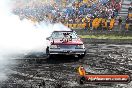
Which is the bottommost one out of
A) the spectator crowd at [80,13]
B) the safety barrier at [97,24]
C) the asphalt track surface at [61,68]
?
the asphalt track surface at [61,68]

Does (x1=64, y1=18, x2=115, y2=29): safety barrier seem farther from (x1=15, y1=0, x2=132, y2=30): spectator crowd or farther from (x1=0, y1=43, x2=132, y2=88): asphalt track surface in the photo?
(x1=0, y1=43, x2=132, y2=88): asphalt track surface

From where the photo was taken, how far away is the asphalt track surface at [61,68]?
1277 cm

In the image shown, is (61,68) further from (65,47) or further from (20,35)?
(20,35)

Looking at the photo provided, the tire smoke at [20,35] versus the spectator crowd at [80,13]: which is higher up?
the spectator crowd at [80,13]

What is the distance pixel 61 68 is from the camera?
1595 cm

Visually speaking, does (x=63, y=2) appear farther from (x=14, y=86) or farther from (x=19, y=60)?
(x=14, y=86)

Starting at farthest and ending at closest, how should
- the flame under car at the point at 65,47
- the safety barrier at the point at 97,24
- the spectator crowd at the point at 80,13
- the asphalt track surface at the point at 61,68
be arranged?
the spectator crowd at the point at 80,13 → the safety barrier at the point at 97,24 → the flame under car at the point at 65,47 → the asphalt track surface at the point at 61,68

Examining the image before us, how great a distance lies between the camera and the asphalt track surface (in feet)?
41.9

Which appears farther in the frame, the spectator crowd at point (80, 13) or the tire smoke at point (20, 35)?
the spectator crowd at point (80, 13)

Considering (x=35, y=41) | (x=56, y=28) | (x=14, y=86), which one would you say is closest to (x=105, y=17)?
(x=56, y=28)

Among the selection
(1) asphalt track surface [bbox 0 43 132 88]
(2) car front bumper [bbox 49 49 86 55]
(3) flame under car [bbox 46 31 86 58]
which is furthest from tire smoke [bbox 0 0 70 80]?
(2) car front bumper [bbox 49 49 86 55]

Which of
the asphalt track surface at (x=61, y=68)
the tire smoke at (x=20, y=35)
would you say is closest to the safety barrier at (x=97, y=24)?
the tire smoke at (x=20, y=35)

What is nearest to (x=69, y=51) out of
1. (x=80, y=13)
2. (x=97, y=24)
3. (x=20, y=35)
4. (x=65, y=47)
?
(x=65, y=47)

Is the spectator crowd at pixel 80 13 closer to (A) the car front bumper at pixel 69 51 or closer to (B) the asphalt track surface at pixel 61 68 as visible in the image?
(B) the asphalt track surface at pixel 61 68
